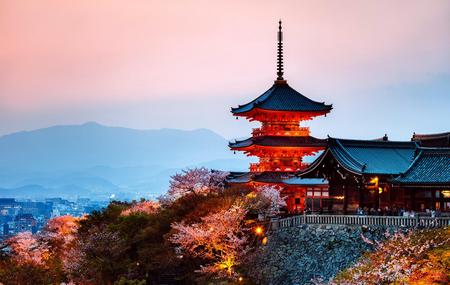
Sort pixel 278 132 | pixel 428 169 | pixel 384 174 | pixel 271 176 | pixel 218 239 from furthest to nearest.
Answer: pixel 278 132, pixel 271 176, pixel 218 239, pixel 384 174, pixel 428 169

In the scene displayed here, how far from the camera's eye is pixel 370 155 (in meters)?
42.0

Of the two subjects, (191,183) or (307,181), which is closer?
(307,181)

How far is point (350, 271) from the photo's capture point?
101ft

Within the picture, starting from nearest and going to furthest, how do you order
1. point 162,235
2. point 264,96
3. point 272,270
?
point 272,270
point 162,235
point 264,96

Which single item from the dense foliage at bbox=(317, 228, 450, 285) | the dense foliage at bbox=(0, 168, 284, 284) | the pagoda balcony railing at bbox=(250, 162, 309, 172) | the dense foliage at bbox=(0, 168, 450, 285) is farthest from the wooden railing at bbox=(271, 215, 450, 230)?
the pagoda balcony railing at bbox=(250, 162, 309, 172)

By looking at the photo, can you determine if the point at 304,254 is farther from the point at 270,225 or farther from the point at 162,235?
the point at 162,235

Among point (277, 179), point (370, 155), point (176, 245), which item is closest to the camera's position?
point (370, 155)

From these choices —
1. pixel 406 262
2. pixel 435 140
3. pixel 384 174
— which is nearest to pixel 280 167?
pixel 435 140

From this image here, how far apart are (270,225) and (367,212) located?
6552 mm

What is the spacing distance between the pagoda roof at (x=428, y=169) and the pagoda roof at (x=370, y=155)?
1743mm

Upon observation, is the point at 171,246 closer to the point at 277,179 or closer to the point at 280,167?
the point at 277,179

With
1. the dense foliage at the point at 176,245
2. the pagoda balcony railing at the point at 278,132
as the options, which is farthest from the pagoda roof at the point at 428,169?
the pagoda balcony railing at the point at 278,132

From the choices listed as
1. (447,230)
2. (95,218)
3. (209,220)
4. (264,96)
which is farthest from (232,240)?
(264,96)

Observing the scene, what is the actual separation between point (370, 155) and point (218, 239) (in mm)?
11613
